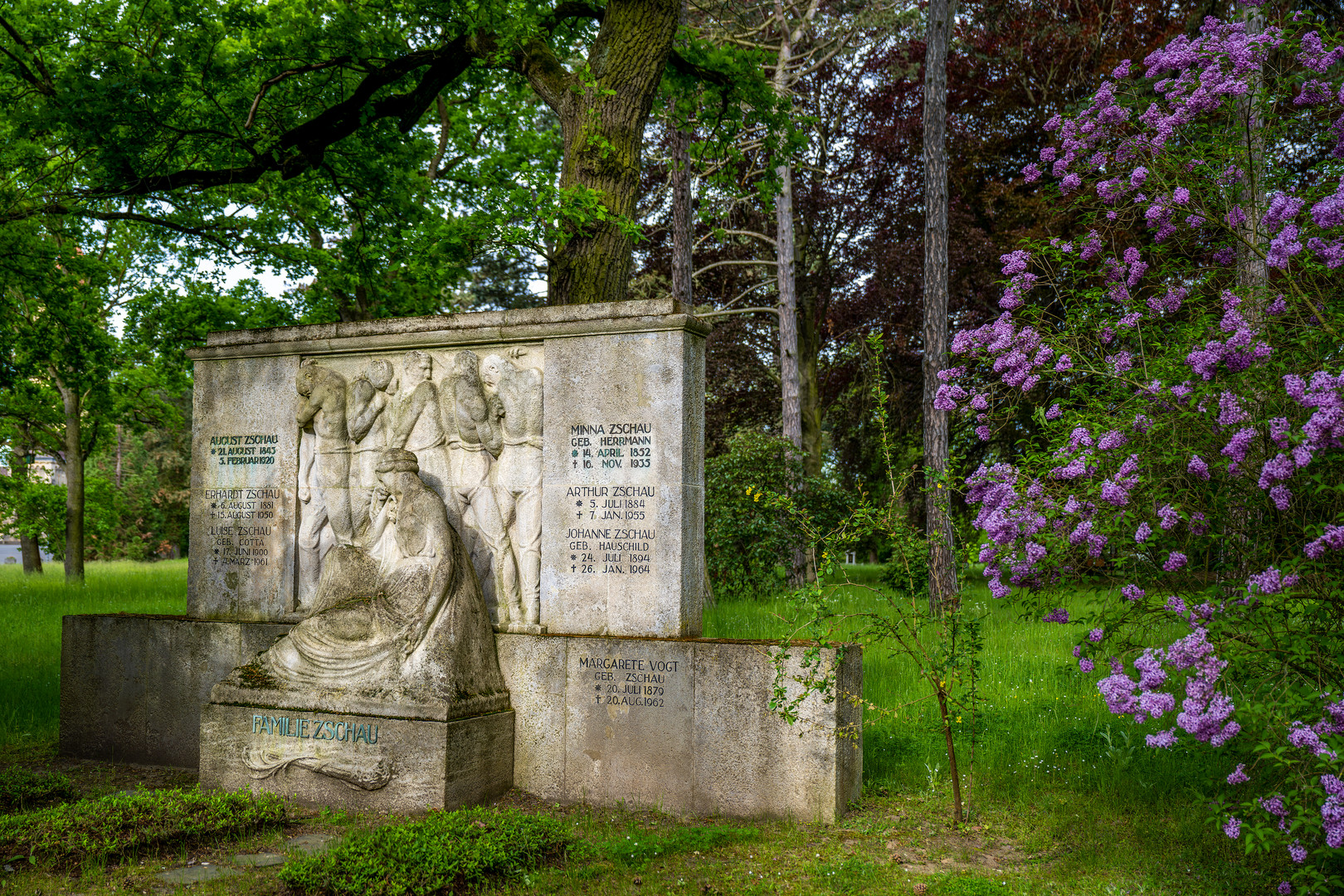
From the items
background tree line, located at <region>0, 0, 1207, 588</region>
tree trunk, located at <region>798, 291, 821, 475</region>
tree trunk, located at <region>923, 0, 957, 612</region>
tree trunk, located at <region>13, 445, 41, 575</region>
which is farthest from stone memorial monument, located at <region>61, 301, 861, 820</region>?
tree trunk, located at <region>13, 445, 41, 575</region>

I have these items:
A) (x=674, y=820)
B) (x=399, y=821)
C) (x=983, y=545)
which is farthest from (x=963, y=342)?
(x=399, y=821)

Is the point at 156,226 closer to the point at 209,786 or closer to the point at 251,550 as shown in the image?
the point at 251,550

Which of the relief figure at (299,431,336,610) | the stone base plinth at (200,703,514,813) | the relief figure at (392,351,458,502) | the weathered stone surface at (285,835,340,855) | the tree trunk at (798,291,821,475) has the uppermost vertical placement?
the tree trunk at (798,291,821,475)

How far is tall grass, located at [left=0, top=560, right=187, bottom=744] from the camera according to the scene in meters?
9.39

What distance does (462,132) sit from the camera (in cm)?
1552

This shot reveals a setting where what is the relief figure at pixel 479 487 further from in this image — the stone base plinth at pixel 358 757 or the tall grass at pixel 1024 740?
the tall grass at pixel 1024 740

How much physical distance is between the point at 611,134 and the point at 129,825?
247 inches

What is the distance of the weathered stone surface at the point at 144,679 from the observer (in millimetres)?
7719

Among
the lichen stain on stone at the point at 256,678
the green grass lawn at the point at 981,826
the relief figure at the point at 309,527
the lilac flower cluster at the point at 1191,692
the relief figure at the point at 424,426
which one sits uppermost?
the relief figure at the point at 424,426

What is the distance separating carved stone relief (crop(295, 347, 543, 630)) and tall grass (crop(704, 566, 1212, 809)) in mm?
2000

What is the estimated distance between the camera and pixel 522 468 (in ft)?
23.3

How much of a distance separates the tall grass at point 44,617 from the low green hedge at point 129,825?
3.79 meters

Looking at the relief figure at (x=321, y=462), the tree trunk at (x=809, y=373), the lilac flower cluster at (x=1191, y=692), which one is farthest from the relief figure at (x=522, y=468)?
the tree trunk at (x=809, y=373)

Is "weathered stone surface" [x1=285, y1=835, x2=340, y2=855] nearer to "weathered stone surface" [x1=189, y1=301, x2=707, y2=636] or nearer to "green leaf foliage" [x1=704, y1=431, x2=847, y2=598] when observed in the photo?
"weathered stone surface" [x1=189, y1=301, x2=707, y2=636]
